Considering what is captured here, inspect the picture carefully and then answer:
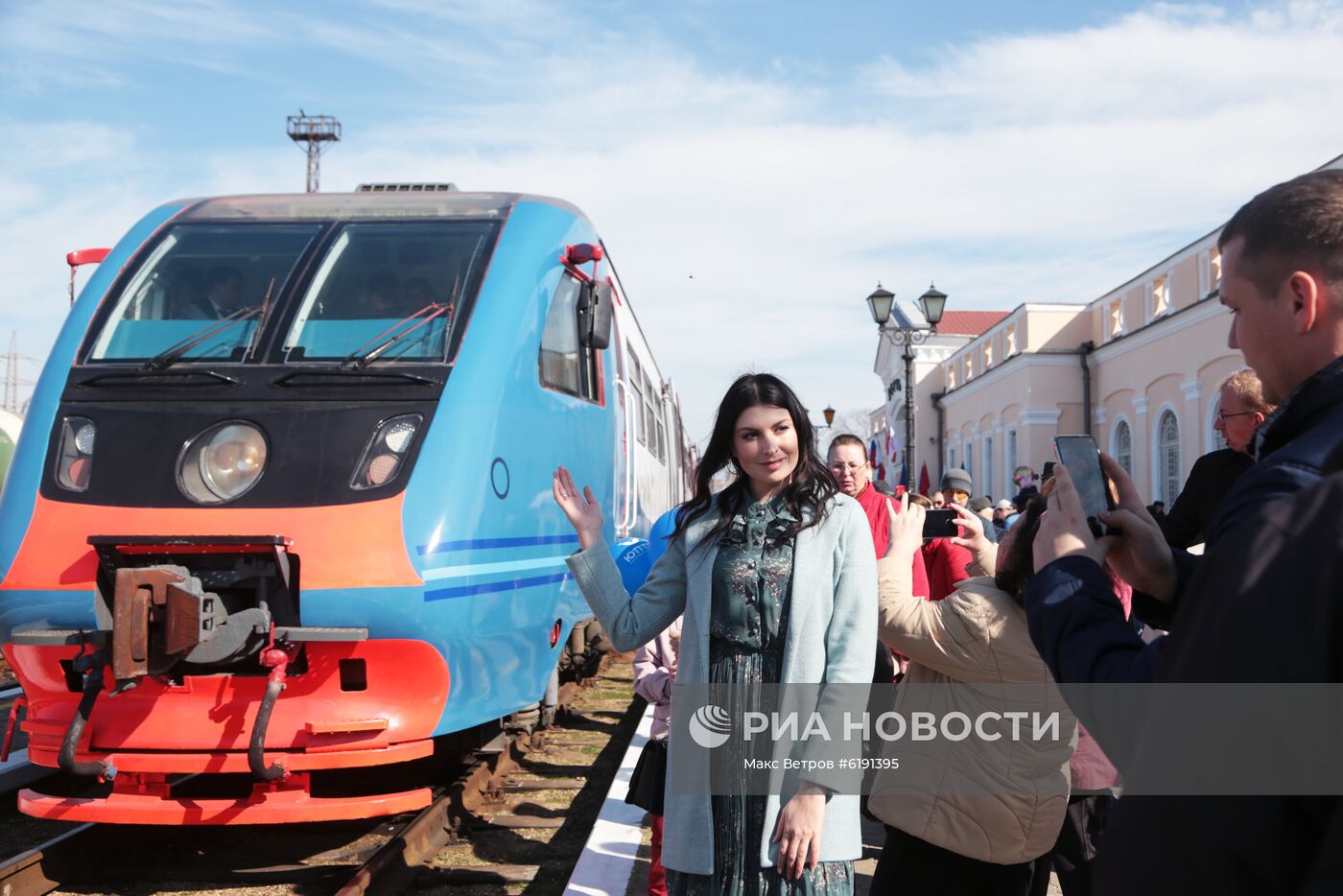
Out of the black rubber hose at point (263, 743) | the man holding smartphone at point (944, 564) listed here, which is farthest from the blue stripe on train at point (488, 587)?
the man holding smartphone at point (944, 564)

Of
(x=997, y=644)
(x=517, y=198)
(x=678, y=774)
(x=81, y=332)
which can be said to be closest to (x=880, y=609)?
(x=997, y=644)

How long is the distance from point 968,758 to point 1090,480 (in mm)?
1540

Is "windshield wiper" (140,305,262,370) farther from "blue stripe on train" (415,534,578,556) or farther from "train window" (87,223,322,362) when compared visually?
"blue stripe on train" (415,534,578,556)

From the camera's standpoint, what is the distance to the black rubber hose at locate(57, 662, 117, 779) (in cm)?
439

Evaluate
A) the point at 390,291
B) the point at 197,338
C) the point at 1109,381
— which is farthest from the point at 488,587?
the point at 1109,381

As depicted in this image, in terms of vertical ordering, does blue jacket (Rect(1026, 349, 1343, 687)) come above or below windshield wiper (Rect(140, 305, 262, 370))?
below

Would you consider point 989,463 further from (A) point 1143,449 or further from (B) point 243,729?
(B) point 243,729

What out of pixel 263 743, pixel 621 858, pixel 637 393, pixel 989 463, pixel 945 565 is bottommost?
pixel 621 858

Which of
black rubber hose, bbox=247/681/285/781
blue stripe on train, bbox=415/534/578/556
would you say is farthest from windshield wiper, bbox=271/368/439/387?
black rubber hose, bbox=247/681/285/781

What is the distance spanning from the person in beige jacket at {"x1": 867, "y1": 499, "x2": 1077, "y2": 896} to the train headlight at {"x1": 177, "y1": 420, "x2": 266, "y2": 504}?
300cm

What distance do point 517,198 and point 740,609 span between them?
3974 mm

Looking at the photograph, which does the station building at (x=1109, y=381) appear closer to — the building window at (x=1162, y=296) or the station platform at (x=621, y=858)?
the building window at (x=1162, y=296)

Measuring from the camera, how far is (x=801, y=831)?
8.65 feet

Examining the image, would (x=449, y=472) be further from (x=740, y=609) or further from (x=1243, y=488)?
(x=1243, y=488)
